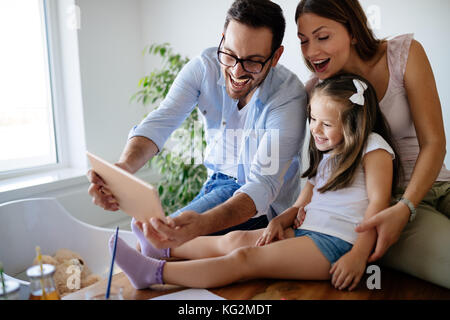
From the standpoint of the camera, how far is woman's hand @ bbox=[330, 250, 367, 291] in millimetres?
1079

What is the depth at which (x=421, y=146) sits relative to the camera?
1250mm

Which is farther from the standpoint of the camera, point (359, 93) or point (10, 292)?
point (359, 93)

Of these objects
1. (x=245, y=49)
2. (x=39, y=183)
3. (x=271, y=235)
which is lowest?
(x=39, y=183)

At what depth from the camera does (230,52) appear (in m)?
1.31

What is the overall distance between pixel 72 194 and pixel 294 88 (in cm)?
155

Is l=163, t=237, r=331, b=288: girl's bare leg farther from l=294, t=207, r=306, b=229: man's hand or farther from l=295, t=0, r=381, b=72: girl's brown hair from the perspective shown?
l=295, t=0, r=381, b=72: girl's brown hair

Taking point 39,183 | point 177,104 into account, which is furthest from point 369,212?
point 39,183

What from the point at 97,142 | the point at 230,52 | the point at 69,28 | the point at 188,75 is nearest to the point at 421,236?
the point at 230,52

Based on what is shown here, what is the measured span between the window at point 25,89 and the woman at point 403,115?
1.83m

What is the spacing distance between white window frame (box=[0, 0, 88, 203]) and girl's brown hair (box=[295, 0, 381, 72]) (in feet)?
5.45

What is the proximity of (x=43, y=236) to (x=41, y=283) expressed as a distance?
117 centimetres

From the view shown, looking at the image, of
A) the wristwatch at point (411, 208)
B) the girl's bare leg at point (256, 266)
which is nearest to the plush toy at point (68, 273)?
the girl's bare leg at point (256, 266)

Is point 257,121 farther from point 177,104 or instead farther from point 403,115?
point 403,115

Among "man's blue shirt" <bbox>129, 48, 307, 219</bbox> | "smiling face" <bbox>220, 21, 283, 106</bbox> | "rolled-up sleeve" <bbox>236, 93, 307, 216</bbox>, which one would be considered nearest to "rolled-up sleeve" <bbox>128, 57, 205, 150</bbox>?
"man's blue shirt" <bbox>129, 48, 307, 219</bbox>
